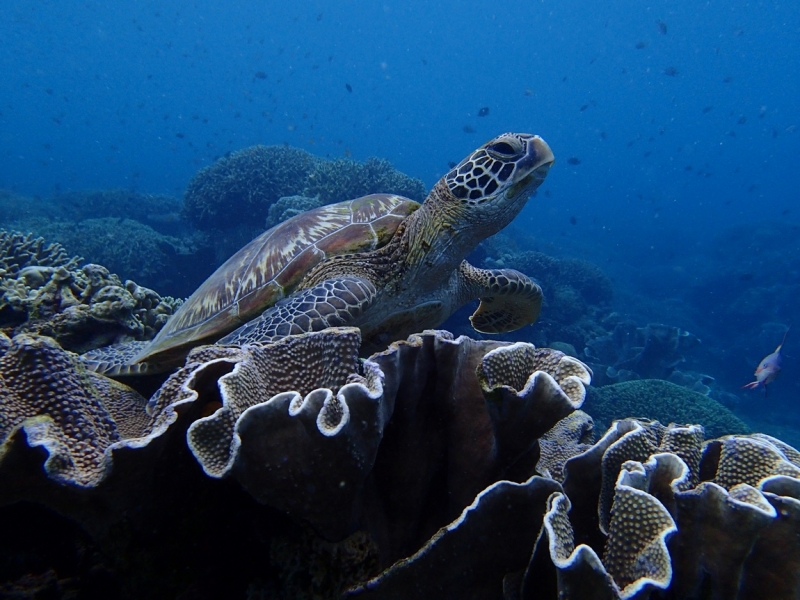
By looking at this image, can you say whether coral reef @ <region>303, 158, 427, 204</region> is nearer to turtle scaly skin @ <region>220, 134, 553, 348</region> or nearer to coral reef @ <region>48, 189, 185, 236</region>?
turtle scaly skin @ <region>220, 134, 553, 348</region>

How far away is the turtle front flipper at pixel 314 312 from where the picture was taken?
271 cm

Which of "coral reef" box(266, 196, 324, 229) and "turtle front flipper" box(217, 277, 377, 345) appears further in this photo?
"coral reef" box(266, 196, 324, 229)

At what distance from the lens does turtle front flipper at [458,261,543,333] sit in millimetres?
4199

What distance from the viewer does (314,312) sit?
2.87 metres

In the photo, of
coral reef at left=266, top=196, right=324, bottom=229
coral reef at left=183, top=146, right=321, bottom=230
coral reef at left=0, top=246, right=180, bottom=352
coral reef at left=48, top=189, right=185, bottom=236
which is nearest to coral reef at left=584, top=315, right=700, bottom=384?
coral reef at left=266, top=196, right=324, bottom=229

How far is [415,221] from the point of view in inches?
146

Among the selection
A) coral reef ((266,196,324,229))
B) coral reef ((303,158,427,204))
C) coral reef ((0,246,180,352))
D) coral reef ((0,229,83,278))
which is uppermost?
coral reef ((303,158,427,204))

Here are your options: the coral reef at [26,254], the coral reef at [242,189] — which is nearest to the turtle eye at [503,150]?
the coral reef at [26,254]

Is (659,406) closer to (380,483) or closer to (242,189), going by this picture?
(380,483)

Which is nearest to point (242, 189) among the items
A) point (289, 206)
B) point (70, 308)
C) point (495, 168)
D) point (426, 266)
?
point (289, 206)

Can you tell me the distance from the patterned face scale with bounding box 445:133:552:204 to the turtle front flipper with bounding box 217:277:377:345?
3.76 feet

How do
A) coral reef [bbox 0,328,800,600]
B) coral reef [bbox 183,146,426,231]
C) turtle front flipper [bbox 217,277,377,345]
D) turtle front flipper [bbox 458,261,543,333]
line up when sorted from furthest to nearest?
coral reef [bbox 183,146,426,231] → turtle front flipper [bbox 458,261,543,333] → turtle front flipper [bbox 217,277,377,345] → coral reef [bbox 0,328,800,600]

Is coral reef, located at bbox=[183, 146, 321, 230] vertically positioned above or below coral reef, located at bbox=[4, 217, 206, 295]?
above

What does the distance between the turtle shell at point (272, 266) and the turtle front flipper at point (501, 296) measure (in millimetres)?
967
